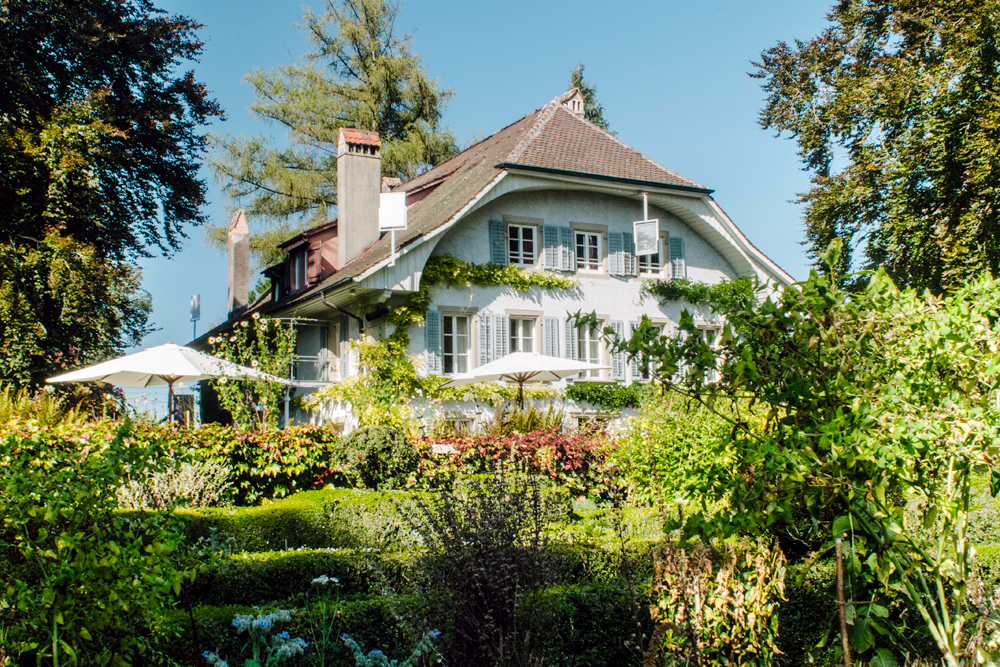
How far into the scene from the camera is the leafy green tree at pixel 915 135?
665 inches

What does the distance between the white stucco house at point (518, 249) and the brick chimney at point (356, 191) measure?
0.03m

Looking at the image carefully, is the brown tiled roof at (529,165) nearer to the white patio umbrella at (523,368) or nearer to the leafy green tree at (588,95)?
the white patio umbrella at (523,368)

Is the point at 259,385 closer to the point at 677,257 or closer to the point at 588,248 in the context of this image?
the point at 588,248

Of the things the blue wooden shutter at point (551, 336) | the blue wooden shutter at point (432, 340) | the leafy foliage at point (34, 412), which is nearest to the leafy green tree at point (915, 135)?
the blue wooden shutter at point (551, 336)

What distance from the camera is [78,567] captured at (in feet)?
11.3

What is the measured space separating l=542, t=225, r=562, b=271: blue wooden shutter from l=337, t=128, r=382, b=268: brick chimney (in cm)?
413

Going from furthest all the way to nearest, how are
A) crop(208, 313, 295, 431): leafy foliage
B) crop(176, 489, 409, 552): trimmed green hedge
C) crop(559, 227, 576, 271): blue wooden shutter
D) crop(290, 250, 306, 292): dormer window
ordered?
crop(290, 250, 306, 292): dormer window < crop(559, 227, 576, 271): blue wooden shutter < crop(208, 313, 295, 431): leafy foliage < crop(176, 489, 409, 552): trimmed green hedge

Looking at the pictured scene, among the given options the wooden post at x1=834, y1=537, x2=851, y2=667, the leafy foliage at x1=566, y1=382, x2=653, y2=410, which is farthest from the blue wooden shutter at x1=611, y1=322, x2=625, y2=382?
the wooden post at x1=834, y1=537, x2=851, y2=667

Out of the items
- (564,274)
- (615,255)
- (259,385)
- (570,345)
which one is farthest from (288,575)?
(615,255)

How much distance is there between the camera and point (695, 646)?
13.7 feet

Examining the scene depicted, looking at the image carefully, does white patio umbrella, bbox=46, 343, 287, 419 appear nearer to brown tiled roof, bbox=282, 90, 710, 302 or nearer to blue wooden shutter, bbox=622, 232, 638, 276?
brown tiled roof, bbox=282, 90, 710, 302

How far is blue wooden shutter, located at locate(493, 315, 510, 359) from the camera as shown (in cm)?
1875

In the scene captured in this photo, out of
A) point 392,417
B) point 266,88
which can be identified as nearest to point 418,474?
point 392,417

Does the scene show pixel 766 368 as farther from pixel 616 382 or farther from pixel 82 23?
pixel 82 23
